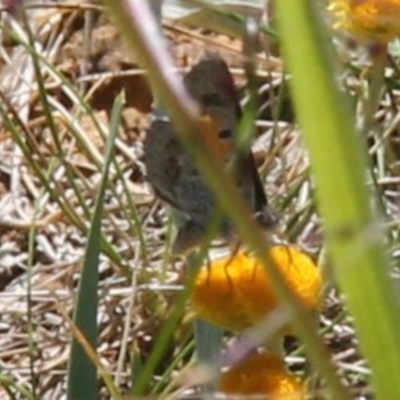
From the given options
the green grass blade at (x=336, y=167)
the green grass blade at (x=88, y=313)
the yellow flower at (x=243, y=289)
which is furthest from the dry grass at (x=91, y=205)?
the green grass blade at (x=336, y=167)

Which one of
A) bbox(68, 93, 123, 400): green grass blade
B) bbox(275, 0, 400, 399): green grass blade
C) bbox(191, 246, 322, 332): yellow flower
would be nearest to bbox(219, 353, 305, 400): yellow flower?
bbox(191, 246, 322, 332): yellow flower

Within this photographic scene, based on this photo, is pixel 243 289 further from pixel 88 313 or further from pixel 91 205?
pixel 91 205

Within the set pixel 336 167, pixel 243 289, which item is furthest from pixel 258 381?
pixel 336 167

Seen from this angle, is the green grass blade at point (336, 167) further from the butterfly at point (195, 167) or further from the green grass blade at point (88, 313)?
the green grass blade at point (88, 313)

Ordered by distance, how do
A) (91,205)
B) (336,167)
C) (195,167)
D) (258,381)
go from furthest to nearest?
(91,205), (195,167), (258,381), (336,167)

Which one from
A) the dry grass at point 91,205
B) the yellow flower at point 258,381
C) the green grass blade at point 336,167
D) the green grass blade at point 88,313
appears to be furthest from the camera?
the dry grass at point 91,205

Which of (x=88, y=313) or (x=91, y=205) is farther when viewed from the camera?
(x=91, y=205)

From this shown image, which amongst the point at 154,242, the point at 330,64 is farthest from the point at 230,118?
the point at 154,242
